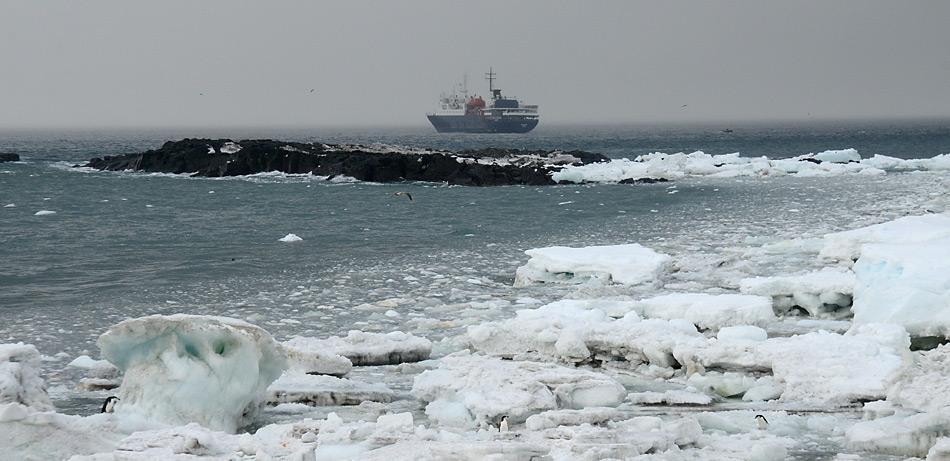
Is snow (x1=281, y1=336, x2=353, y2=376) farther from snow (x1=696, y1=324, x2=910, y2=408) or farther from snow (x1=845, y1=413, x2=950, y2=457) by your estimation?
snow (x1=845, y1=413, x2=950, y2=457)

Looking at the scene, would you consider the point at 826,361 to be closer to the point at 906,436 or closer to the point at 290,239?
Answer: the point at 906,436

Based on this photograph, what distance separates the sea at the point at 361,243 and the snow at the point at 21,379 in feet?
2.77

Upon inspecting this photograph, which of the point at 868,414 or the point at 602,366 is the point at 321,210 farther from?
the point at 868,414

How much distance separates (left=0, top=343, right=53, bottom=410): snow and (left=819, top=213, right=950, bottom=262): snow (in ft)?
30.4

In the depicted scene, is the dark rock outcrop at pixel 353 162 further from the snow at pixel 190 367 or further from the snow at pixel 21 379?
the snow at pixel 21 379

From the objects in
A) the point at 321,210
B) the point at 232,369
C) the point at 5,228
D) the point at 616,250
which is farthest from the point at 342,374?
the point at 321,210

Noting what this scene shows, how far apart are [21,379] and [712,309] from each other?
5.85m

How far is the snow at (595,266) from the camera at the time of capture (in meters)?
11.9

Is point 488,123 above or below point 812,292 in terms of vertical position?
above

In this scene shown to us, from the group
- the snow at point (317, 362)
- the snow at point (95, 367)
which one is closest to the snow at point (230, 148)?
the snow at point (95, 367)

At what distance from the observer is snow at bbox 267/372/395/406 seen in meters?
7.07

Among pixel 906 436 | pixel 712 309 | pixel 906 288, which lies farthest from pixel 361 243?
pixel 906 436

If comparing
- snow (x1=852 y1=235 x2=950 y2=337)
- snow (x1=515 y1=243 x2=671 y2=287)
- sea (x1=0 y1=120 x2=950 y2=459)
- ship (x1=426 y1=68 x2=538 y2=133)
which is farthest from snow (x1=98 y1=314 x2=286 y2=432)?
ship (x1=426 y1=68 x2=538 y2=133)

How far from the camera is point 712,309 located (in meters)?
9.23
